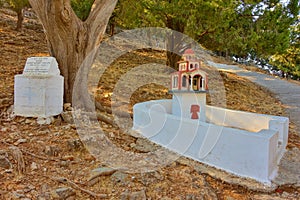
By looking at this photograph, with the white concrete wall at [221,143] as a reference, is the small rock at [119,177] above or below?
below

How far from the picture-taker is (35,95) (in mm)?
4102

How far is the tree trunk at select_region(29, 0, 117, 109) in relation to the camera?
14.3 ft

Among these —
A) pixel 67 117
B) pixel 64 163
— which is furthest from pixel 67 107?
pixel 64 163

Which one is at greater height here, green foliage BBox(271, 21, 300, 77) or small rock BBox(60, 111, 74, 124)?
green foliage BBox(271, 21, 300, 77)

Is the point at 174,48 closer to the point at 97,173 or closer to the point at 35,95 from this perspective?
the point at 35,95

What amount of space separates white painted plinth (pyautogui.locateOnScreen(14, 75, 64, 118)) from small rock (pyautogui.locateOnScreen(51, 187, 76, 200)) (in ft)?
5.91

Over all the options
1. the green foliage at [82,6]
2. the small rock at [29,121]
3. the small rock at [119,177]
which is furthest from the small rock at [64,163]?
the green foliage at [82,6]

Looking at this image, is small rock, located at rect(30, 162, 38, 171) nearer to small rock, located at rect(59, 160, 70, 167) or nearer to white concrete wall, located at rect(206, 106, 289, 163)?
small rock, located at rect(59, 160, 70, 167)

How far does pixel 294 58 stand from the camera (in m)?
16.5

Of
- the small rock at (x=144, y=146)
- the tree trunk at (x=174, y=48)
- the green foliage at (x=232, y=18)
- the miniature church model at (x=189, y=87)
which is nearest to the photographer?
the small rock at (x=144, y=146)

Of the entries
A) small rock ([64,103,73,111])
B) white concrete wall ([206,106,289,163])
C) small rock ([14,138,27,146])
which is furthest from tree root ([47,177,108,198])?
white concrete wall ([206,106,289,163])

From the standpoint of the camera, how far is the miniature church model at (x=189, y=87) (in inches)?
166

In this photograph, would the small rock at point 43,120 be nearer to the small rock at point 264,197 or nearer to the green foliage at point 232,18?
the small rock at point 264,197

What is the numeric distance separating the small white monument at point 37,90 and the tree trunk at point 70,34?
470 millimetres
